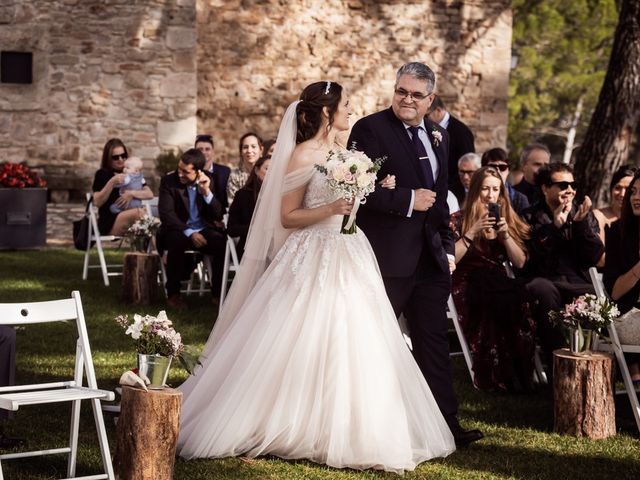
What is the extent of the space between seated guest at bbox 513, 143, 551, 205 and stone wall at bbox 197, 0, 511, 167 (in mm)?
8273

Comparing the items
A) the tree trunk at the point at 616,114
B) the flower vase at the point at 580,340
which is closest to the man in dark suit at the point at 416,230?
the flower vase at the point at 580,340

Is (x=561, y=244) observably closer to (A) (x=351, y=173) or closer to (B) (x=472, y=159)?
(B) (x=472, y=159)

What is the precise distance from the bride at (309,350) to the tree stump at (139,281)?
420 centimetres

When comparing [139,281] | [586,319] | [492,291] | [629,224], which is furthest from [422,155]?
[139,281]

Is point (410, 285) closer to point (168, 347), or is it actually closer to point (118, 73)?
point (168, 347)

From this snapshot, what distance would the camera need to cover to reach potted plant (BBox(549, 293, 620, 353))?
5969mm

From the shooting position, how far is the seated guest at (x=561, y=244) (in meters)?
7.36

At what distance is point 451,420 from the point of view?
5.59 m

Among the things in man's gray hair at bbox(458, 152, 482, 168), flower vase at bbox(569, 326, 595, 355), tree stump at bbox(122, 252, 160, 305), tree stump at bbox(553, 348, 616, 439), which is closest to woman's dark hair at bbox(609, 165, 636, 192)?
man's gray hair at bbox(458, 152, 482, 168)

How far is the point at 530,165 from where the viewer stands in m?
9.73

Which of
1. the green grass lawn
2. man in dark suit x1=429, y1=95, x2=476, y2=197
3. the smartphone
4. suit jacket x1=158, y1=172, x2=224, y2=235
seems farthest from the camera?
suit jacket x1=158, y1=172, x2=224, y2=235

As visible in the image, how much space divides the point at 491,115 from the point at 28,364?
518 inches

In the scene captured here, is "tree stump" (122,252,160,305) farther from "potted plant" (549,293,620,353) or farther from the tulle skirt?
"potted plant" (549,293,620,353)

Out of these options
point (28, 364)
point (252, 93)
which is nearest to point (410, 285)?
point (28, 364)
